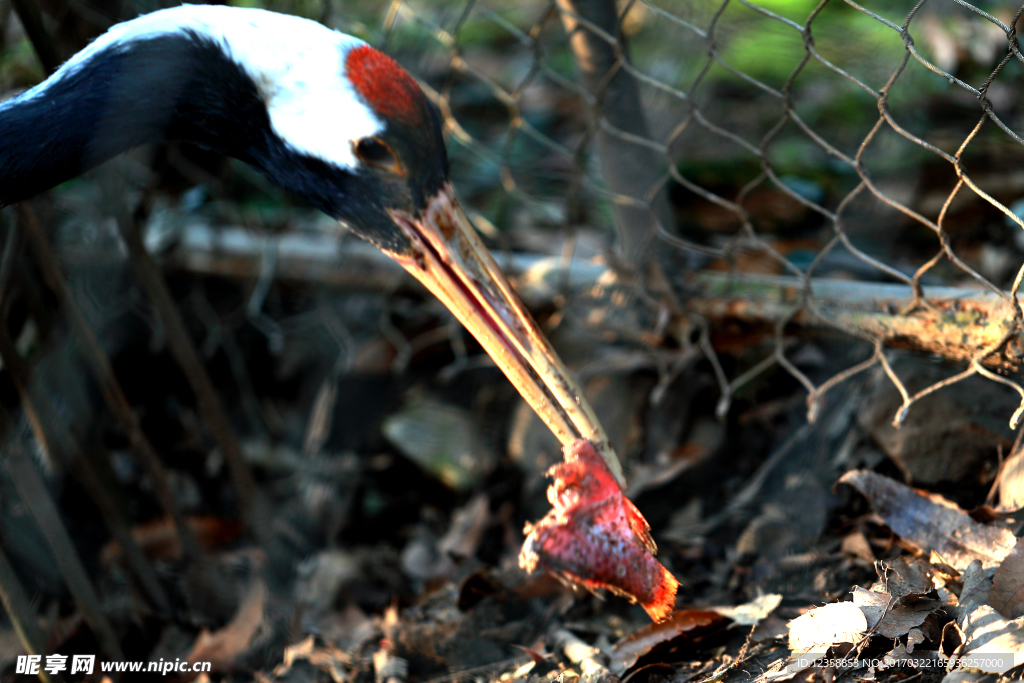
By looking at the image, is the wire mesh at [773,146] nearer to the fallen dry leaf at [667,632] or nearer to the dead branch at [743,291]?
the dead branch at [743,291]

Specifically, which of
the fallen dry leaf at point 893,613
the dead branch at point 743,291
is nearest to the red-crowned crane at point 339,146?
the fallen dry leaf at point 893,613

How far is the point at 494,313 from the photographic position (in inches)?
50.2

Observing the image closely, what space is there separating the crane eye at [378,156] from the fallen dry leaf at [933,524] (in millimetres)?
986

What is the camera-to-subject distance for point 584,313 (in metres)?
1.99

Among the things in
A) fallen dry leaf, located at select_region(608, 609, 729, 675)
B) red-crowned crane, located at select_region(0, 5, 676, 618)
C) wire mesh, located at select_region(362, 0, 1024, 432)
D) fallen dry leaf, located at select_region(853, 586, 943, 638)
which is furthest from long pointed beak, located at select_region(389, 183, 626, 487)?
wire mesh, located at select_region(362, 0, 1024, 432)

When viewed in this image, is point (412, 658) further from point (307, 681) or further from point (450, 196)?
point (450, 196)

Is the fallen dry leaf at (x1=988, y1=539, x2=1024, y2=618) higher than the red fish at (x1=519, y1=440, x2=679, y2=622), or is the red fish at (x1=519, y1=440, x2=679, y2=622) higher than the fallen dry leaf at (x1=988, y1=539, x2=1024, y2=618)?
the fallen dry leaf at (x1=988, y1=539, x2=1024, y2=618)

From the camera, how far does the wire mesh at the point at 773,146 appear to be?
65.3 inches

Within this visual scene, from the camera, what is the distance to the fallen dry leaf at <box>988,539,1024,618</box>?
1.08 meters

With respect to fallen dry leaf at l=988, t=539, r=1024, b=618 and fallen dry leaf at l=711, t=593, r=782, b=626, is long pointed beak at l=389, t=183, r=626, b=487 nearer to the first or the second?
fallen dry leaf at l=711, t=593, r=782, b=626

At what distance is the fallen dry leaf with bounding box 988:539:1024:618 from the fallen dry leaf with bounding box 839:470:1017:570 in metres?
0.06

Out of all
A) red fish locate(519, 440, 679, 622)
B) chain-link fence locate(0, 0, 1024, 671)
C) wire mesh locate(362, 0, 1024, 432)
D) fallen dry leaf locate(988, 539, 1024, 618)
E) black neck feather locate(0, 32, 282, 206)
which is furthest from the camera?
wire mesh locate(362, 0, 1024, 432)

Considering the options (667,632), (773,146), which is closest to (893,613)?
(667,632)

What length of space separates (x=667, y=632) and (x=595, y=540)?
0.24m
